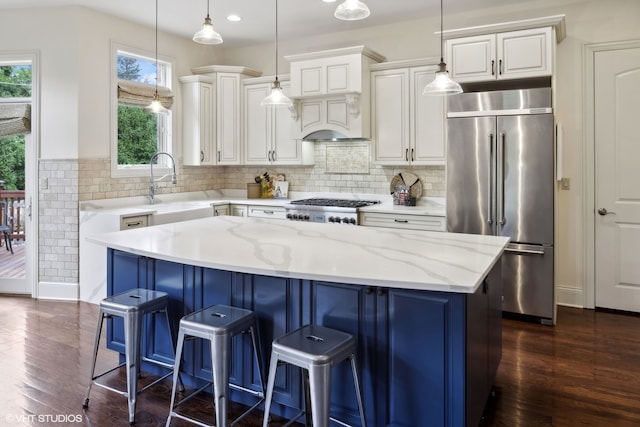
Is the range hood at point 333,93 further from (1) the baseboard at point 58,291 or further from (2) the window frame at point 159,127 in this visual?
(1) the baseboard at point 58,291

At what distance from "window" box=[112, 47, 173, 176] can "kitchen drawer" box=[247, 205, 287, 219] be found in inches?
47.6

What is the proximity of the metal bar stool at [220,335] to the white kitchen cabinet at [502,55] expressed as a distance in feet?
10.0

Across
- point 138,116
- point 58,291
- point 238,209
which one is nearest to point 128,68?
point 138,116

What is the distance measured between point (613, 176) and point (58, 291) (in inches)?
216

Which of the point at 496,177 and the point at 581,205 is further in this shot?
the point at 581,205

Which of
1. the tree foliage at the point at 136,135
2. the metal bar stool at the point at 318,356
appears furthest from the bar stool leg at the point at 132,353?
the tree foliage at the point at 136,135

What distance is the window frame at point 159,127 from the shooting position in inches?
199

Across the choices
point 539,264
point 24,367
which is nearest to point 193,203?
point 24,367

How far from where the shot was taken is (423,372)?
6.77 feet

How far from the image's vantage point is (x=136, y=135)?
17.9 ft

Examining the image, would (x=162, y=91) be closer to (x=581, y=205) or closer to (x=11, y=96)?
(x=11, y=96)

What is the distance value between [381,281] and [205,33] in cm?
203

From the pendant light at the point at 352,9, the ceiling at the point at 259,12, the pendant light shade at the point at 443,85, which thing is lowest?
the pendant light shade at the point at 443,85

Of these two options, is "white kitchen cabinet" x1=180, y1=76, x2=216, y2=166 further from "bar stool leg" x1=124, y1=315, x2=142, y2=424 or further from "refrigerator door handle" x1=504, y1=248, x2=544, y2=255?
"refrigerator door handle" x1=504, y1=248, x2=544, y2=255
